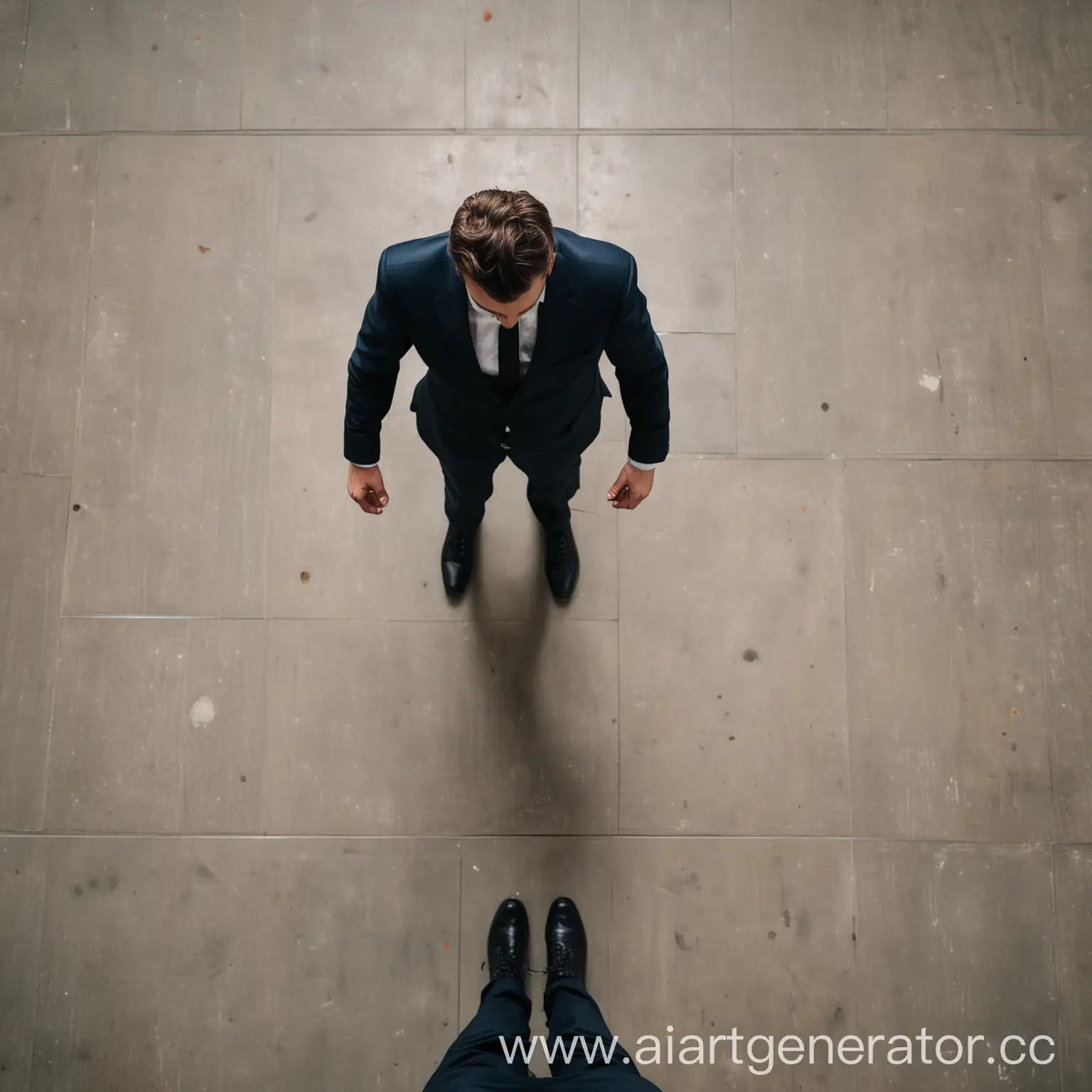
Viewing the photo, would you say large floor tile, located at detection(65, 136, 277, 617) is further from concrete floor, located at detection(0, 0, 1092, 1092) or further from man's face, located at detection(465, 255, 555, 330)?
man's face, located at detection(465, 255, 555, 330)

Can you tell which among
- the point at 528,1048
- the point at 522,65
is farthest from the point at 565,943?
the point at 522,65

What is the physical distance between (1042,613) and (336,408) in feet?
6.96

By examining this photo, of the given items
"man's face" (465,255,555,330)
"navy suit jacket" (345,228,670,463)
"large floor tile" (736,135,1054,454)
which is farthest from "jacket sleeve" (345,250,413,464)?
"large floor tile" (736,135,1054,454)

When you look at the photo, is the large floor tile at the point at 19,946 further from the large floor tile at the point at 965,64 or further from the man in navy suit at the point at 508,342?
the large floor tile at the point at 965,64

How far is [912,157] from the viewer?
2535mm

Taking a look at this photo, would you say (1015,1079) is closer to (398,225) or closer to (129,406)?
(398,225)

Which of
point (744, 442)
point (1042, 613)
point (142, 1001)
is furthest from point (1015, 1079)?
point (142, 1001)

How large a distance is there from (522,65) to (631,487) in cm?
153

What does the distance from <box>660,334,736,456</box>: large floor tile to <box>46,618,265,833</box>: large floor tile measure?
4.42 feet

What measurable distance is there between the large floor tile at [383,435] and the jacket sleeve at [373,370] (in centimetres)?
71

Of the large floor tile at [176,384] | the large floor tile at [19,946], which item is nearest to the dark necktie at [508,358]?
the large floor tile at [176,384]

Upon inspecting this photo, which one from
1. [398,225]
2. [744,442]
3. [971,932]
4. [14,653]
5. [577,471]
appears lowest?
[971,932]

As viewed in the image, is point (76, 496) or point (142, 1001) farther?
point (76, 496)

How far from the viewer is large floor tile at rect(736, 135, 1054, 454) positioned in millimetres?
2459
